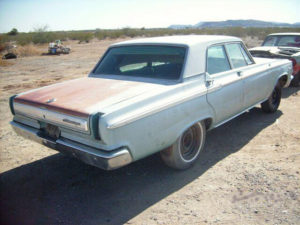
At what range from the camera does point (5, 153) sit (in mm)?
4070

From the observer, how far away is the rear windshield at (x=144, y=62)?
3.32 m

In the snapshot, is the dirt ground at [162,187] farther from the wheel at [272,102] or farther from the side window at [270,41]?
the side window at [270,41]

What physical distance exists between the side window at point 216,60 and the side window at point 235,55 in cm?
15

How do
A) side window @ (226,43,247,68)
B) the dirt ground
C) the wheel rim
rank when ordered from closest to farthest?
the dirt ground < the wheel rim < side window @ (226,43,247,68)

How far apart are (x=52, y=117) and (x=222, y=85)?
216 cm

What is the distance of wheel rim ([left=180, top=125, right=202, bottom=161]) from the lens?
3.45 meters

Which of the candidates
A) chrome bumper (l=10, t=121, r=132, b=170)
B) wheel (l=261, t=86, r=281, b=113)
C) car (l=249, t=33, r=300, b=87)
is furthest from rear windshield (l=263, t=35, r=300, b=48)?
chrome bumper (l=10, t=121, r=132, b=170)

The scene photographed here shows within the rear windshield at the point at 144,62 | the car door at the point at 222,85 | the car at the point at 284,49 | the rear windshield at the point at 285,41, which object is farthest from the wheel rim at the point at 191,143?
the rear windshield at the point at 285,41

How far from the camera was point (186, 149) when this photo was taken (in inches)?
138

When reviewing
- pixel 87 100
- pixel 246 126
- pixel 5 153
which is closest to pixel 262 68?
pixel 246 126

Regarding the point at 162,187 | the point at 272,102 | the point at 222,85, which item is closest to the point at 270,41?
the point at 272,102

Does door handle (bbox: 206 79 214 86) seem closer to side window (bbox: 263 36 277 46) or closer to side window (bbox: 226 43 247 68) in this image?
side window (bbox: 226 43 247 68)

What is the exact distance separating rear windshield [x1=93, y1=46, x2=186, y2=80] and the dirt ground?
121 centimetres

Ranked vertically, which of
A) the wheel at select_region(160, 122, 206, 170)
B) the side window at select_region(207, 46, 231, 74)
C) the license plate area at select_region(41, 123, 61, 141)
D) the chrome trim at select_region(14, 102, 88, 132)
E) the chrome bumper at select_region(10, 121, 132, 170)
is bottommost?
the wheel at select_region(160, 122, 206, 170)
